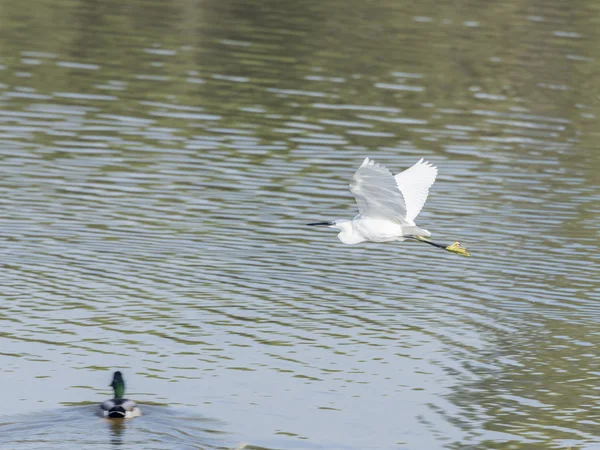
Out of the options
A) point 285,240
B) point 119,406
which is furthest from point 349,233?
point 285,240

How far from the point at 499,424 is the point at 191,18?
1066 inches

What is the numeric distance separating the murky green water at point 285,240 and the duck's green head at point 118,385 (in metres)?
0.42

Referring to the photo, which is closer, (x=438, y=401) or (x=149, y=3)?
(x=438, y=401)

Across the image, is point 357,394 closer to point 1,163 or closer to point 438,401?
point 438,401

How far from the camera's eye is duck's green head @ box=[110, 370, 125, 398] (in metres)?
15.3

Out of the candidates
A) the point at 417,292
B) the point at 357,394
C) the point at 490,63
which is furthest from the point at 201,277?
the point at 490,63

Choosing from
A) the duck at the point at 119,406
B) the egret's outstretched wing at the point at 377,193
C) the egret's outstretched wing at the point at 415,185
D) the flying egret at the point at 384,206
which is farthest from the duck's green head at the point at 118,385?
the egret's outstretched wing at the point at 415,185

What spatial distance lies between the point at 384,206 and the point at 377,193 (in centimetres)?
34

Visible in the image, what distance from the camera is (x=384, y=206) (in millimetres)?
15789

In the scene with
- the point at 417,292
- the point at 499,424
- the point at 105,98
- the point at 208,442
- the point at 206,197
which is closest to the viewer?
the point at 208,442

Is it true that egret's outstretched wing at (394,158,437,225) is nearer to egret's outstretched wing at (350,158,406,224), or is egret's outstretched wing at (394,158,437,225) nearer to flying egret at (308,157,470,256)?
flying egret at (308,157,470,256)

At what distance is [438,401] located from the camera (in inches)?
648

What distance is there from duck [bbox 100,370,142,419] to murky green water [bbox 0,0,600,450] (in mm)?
208

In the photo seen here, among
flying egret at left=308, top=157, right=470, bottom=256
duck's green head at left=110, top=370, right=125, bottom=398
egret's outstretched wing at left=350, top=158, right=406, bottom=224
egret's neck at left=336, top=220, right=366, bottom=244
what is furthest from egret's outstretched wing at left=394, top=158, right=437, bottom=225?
duck's green head at left=110, top=370, right=125, bottom=398
